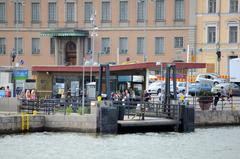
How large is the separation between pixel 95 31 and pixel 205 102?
153 ft

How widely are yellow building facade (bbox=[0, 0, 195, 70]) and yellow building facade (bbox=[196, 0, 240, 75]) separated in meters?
1.17

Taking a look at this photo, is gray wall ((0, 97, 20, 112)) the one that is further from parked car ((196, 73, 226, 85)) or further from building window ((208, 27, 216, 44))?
building window ((208, 27, 216, 44))

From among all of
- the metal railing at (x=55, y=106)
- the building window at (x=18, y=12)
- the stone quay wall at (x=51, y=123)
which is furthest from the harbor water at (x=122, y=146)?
the building window at (x=18, y=12)

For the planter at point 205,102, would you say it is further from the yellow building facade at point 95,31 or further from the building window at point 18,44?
the building window at point 18,44

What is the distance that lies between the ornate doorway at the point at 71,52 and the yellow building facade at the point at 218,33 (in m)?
15.6

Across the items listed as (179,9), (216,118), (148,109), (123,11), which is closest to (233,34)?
(179,9)

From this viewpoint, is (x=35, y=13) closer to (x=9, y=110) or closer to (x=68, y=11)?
(x=68, y=11)

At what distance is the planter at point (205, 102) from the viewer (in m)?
58.8

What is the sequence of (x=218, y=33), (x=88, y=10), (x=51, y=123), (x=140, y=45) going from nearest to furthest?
(x=51, y=123) < (x=218, y=33) < (x=140, y=45) < (x=88, y=10)

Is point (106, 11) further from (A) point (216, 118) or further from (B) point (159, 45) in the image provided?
(A) point (216, 118)

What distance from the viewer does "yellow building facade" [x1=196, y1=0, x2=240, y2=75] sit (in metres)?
101

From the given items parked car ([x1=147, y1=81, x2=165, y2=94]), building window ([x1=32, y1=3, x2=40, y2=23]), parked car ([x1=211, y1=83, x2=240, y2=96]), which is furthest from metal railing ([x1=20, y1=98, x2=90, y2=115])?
building window ([x1=32, y1=3, x2=40, y2=23])

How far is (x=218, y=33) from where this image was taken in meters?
102

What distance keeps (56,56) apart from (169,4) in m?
15.3
